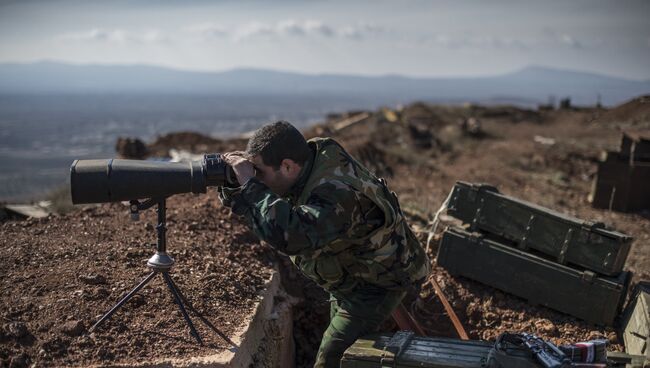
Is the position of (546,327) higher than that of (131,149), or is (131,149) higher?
(546,327)

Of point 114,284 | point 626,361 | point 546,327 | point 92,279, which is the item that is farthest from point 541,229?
point 92,279

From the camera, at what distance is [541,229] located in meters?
4.69

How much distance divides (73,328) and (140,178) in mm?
993

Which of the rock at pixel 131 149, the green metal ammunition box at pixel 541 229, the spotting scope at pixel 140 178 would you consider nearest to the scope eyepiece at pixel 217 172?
the spotting scope at pixel 140 178

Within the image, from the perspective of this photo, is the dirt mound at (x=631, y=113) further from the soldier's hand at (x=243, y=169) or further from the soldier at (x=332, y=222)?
the soldier's hand at (x=243, y=169)

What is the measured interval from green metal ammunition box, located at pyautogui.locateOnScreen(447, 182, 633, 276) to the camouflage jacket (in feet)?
4.62

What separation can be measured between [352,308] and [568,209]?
7433 millimetres

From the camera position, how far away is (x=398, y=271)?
3477 millimetres

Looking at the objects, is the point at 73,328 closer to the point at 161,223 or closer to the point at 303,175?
the point at 161,223

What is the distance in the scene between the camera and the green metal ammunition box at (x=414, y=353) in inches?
118

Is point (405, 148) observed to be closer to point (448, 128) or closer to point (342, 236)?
point (448, 128)

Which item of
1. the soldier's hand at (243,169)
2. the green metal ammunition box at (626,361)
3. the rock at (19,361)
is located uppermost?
the soldier's hand at (243,169)

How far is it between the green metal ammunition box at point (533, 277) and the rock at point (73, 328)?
9.71 feet

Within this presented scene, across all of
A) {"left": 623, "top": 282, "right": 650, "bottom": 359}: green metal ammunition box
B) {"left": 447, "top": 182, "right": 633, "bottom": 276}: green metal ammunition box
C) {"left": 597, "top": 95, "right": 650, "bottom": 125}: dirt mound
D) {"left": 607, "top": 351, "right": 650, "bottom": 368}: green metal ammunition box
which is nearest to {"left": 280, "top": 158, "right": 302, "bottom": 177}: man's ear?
{"left": 607, "top": 351, "right": 650, "bottom": 368}: green metal ammunition box
